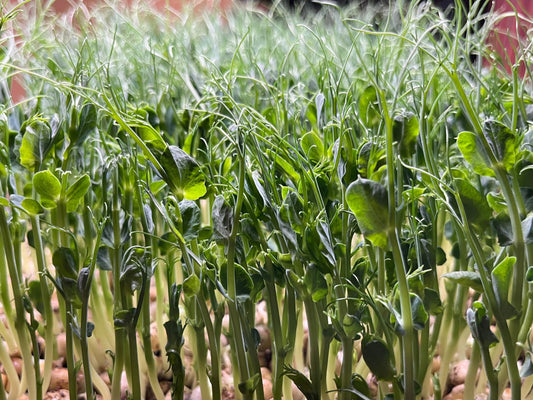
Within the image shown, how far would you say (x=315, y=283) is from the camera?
363 mm

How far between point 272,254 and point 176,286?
7 centimetres

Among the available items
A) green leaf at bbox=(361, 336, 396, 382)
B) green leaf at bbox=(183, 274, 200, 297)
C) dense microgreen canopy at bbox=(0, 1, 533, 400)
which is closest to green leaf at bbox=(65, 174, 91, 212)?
dense microgreen canopy at bbox=(0, 1, 533, 400)

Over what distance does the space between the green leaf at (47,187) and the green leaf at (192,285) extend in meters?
0.11

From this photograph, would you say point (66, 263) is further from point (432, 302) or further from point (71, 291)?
point (432, 302)

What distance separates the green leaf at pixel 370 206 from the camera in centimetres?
31

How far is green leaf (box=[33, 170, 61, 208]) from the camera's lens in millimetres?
383

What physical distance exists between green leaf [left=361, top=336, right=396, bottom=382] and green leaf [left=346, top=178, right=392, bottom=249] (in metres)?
0.07

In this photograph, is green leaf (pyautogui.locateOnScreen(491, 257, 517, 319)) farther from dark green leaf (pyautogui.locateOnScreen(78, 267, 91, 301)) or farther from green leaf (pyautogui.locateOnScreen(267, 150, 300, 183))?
dark green leaf (pyautogui.locateOnScreen(78, 267, 91, 301))

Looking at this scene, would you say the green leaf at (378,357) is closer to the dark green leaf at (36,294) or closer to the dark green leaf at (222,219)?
the dark green leaf at (222,219)

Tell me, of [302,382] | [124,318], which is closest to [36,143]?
[124,318]

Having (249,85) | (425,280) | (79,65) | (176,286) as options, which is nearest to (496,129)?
(425,280)

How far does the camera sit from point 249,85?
792mm

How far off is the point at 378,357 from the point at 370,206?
0.34 feet

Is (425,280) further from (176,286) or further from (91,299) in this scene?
(91,299)
